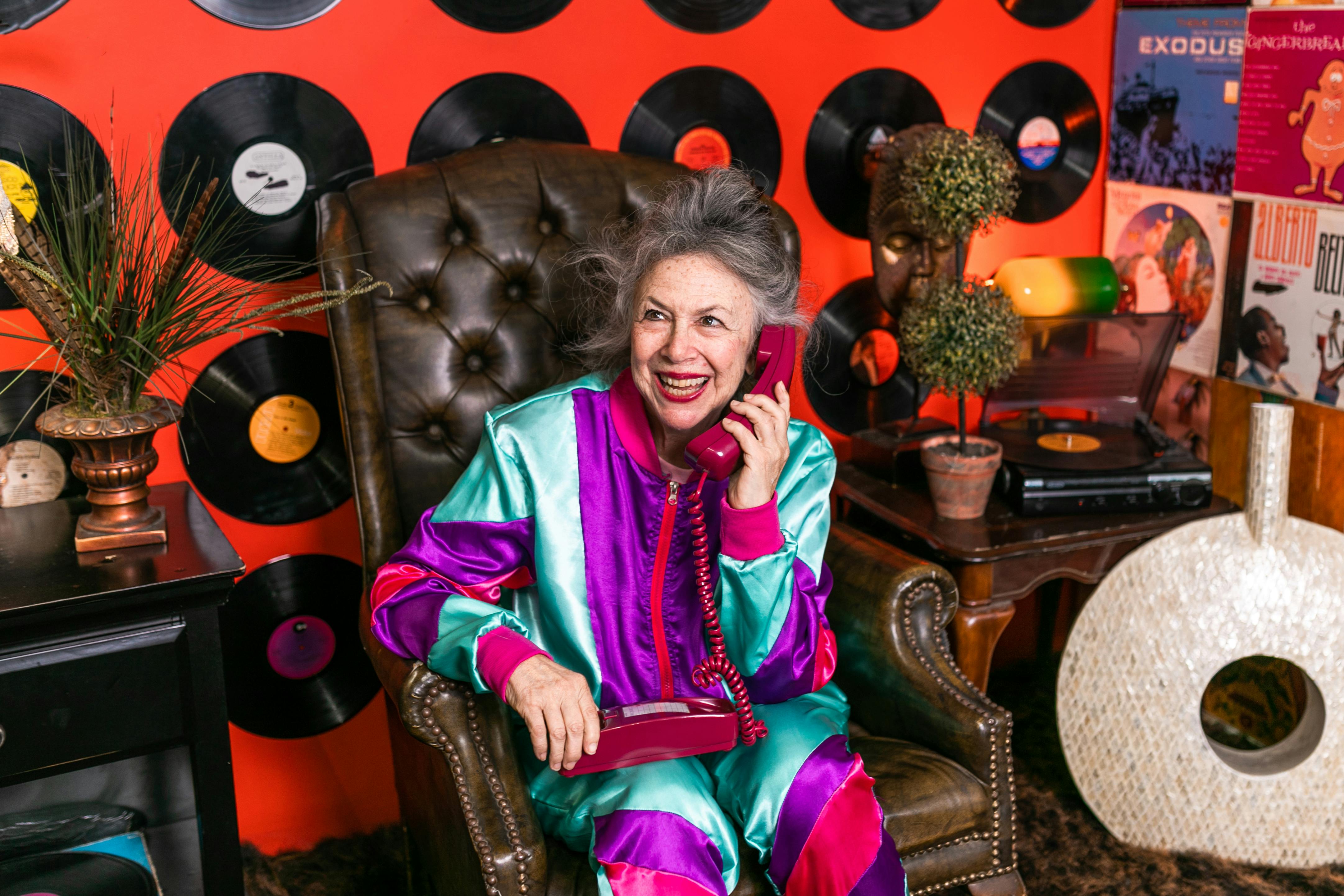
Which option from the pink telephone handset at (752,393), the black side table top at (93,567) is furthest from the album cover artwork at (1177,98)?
the black side table top at (93,567)

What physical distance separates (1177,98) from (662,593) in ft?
5.99

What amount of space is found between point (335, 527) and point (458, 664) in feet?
2.91

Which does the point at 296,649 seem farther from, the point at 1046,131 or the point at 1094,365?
the point at 1046,131

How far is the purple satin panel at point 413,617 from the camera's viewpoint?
1.56 metres

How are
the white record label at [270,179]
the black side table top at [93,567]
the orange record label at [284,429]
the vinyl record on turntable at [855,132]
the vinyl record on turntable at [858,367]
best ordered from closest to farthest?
1. the black side table top at [93,567]
2. the white record label at [270,179]
3. the orange record label at [284,429]
4. the vinyl record on turntable at [855,132]
5. the vinyl record on turntable at [858,367]

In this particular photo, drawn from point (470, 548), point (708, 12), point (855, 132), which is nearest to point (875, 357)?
point (855, 132)

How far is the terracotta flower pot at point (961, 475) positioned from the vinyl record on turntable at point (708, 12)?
100cm

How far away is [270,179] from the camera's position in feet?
6.74

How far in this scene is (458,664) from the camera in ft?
4.94

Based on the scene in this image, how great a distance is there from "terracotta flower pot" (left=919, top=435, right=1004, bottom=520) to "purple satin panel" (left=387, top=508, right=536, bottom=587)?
34.5 inches

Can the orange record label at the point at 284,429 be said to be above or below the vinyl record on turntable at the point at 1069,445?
above

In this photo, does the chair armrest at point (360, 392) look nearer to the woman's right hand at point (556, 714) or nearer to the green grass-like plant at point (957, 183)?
the woman's right hand at point (556, 714)

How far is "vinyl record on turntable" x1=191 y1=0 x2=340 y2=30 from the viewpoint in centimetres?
196

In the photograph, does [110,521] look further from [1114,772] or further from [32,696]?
[1114,772]
